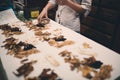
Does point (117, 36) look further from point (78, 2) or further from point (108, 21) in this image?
point (78, 2)

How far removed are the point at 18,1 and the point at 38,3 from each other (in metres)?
0.34

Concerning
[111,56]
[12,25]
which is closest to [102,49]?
[111,56]

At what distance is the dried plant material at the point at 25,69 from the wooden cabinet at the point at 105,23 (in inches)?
88.2

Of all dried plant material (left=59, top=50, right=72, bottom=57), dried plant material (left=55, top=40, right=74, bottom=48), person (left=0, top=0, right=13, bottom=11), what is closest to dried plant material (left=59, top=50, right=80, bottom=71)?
dried plant material (left=59, top=50, right=72, bottom=57)

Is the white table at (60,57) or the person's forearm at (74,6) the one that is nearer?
the white table at (60,57)

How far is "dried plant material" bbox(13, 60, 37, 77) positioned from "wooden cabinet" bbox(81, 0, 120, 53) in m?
2.24

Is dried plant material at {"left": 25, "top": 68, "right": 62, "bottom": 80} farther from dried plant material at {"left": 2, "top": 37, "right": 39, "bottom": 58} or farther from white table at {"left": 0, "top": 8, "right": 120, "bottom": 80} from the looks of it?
dried plant material at {"left": 2, "top": 37, "right": 39, "bottom": 58}

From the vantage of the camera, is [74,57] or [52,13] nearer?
[74,57]

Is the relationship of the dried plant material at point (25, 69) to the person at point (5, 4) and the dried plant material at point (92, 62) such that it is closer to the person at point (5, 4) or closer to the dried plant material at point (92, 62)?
the dried plant material at point (92, 62)

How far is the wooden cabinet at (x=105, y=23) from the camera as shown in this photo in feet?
9.40

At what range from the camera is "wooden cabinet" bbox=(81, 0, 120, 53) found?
9.40 feet

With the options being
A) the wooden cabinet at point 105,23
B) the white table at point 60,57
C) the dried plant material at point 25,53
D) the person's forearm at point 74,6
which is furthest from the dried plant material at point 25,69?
the wooden cabinet at point 105,23

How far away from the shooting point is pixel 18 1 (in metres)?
2.40

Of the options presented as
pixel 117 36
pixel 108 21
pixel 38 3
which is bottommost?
pixel 117 36
